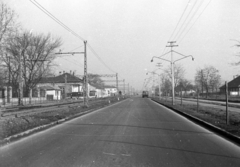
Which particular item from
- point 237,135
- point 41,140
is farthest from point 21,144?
point 237,135

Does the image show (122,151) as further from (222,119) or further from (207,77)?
(207,77)

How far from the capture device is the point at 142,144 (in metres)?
7.75

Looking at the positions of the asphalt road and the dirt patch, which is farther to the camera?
the dirt patch

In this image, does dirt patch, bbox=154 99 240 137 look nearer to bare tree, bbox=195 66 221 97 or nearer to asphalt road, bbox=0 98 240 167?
asphalt road, bbox=0 98 240 167

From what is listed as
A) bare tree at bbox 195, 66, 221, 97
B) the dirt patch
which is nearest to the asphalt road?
the dirt patch

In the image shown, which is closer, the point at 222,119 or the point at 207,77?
the point at 222,119

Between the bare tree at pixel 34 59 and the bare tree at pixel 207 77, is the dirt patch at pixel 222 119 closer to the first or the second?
the bare tree at pixel 34 59

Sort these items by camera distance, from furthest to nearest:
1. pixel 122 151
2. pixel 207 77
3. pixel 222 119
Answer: pixel 207 77 → pixel 222 119 → pixel 122 151

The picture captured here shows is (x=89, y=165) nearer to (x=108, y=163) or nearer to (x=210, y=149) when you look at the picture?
(x=108, y=163)

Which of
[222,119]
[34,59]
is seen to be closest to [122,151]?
[222,119]

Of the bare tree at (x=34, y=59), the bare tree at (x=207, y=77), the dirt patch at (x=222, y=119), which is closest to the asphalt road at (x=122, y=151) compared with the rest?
the dirt patch at (x=222, y=119)

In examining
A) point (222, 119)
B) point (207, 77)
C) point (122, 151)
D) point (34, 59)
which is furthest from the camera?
point (207, 77)

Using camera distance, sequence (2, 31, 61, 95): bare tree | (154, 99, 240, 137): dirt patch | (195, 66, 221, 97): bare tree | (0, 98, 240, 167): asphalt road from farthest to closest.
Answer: (195, 66, 221, 97): bare tree, (2, 31, 61, 95): bare tree, (154, 99, 240, 137): dirt patch, (0, 98, 240, 167): asphalt road

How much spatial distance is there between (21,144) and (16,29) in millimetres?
23653
